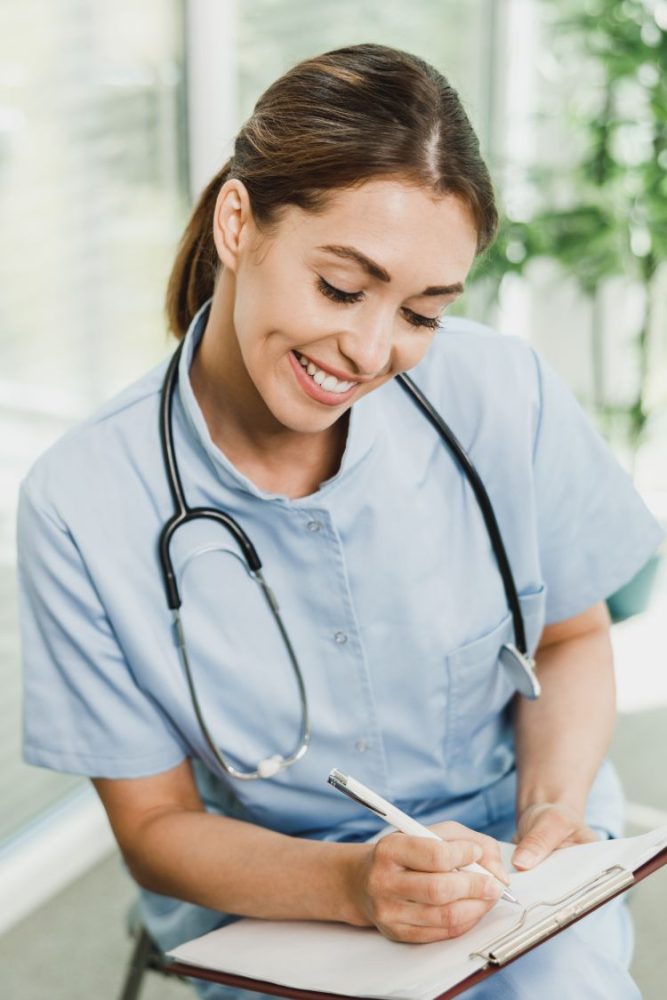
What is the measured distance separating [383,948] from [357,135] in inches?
24.3

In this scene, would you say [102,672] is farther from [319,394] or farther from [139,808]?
[319,394]

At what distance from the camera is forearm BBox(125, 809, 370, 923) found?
0.98m

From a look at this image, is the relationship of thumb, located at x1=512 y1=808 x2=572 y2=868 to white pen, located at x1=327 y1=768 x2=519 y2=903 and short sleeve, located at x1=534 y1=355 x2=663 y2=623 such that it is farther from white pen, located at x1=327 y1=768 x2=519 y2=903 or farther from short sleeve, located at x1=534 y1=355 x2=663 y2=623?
short sleeve, located at x1=534 y1=355 x2=663 y2=623

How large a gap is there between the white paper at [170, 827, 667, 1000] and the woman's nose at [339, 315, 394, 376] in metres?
0.41

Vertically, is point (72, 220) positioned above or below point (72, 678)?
above

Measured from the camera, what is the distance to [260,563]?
3.54 ft

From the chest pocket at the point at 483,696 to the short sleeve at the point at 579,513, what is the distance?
0.15 ft

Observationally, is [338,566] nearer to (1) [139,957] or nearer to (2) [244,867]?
(2) [244,867]

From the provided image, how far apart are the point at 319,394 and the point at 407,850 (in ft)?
1.19

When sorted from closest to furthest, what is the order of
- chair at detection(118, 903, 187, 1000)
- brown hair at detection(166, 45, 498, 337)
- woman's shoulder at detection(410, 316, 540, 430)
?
brown hair at detection(166, 45, 498, 337) < woman's shoulder at detection(410, 316, 540, 430) < chair at detection(118, 903, 187, 1000)

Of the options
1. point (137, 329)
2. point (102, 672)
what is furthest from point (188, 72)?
point (102, 672)

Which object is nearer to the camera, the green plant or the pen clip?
the pen clip

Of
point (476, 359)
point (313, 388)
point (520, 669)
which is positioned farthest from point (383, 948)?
point (476, 359)

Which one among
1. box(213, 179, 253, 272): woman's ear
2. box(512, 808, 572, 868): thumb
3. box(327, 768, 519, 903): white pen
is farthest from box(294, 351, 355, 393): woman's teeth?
box(512, 808, 572, 868): thumb
